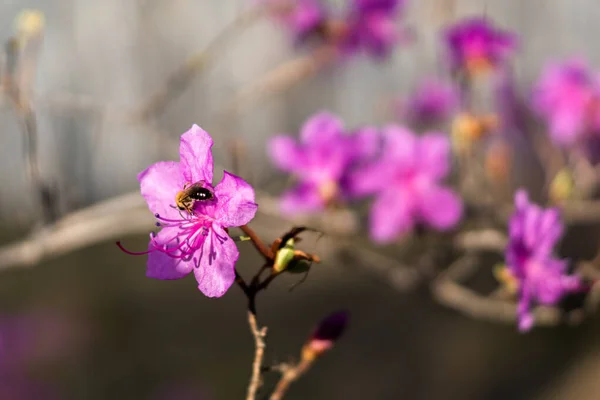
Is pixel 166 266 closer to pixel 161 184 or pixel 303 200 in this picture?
pixel 161 184

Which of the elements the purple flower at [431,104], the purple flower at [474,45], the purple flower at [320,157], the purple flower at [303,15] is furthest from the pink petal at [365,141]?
the purple flower at [431,104]

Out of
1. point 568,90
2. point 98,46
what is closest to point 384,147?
point 568,90

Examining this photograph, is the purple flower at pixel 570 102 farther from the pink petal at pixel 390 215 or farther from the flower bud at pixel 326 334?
the flower bud at pixel 326 334

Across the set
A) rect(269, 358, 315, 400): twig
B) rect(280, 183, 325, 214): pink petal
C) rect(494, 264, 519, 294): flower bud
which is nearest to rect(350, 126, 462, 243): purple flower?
rect(280, 183, 325, 214): pink petal

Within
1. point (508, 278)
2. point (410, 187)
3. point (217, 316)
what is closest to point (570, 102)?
point (410, 187)

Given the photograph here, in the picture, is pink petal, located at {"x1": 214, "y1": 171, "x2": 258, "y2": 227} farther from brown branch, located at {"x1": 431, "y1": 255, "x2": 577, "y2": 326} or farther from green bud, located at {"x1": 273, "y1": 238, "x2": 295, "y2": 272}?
brown branch, located at {"x1": 431, "y1": 255, "x2": 577, "y2": 326}

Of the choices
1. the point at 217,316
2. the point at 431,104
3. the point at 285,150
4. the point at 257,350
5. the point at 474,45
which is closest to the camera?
the point at 257,350
